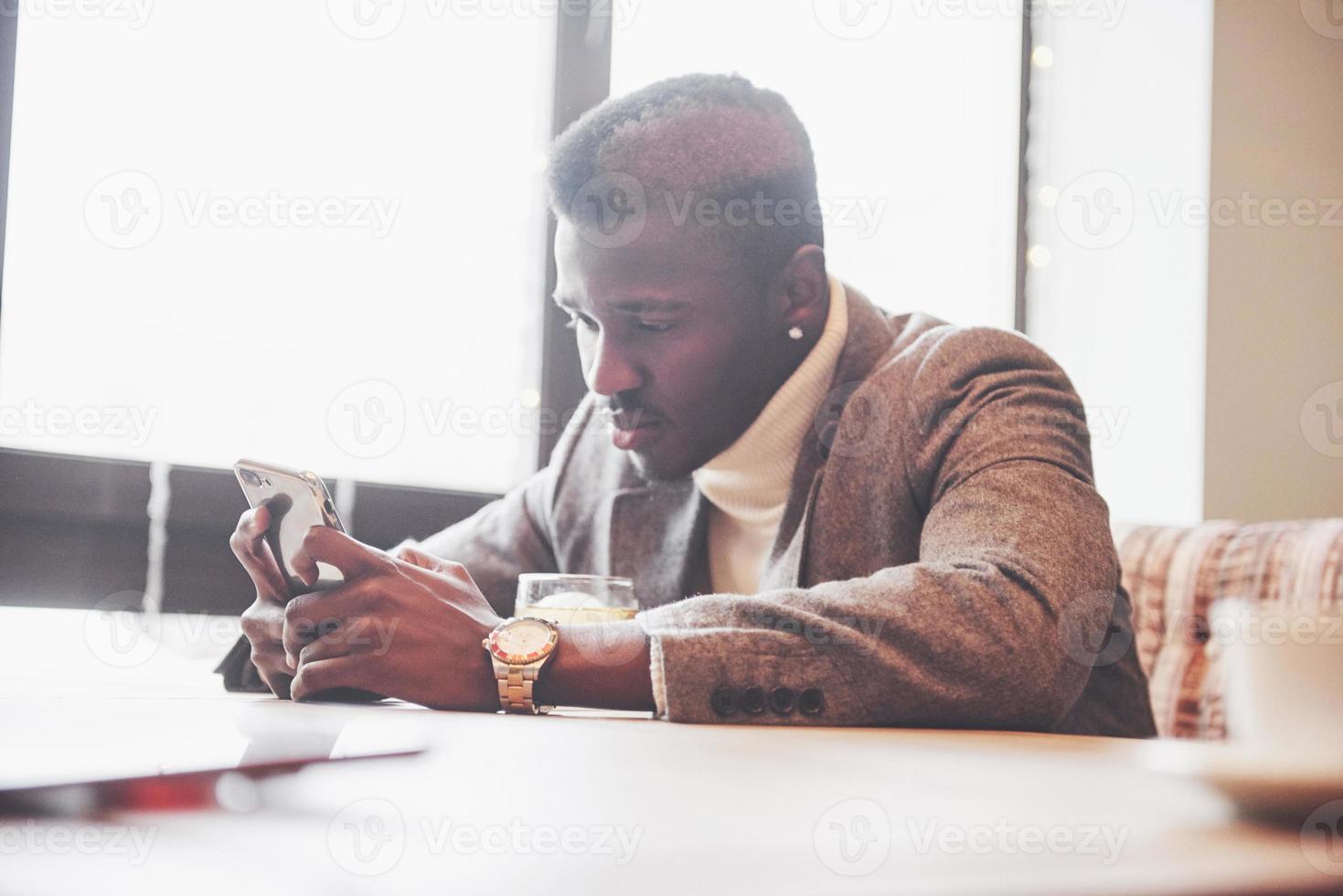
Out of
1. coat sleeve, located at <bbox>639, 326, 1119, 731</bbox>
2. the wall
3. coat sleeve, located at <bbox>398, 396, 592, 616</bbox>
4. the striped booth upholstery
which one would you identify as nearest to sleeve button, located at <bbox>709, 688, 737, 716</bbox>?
coat sleeve, located at <bbox>639, 326, 1119, 731</bbox>

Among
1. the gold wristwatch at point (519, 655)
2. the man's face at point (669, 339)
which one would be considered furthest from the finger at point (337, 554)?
the man's face at point (669, 339)

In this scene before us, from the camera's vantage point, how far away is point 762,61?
2.73 metres

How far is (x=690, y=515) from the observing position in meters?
1.54

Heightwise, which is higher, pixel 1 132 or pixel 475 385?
pixel 1 132

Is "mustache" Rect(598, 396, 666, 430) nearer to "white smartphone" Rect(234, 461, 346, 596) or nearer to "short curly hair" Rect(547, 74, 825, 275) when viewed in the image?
"short curly hair" Rect(547, 74, 825, 275)

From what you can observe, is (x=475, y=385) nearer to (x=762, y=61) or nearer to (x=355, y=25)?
(x=355, y=25)

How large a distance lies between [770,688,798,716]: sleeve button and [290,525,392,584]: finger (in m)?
0.32

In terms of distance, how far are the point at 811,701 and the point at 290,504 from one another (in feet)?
1.42

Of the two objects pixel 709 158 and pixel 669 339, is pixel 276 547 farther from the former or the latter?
pixel 709 158

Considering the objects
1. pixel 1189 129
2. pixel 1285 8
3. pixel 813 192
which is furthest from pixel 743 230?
pixel 1285 8

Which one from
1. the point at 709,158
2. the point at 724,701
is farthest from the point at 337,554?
the point at 709,158

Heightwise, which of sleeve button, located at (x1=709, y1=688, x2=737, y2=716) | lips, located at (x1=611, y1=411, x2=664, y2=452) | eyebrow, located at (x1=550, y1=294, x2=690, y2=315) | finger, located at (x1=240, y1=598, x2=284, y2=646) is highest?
eyebrow, located at (x1=550, y1=294, x2=690, y2=315)

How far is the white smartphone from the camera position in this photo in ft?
3.14

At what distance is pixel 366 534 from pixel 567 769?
5.41 ft
